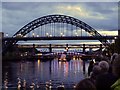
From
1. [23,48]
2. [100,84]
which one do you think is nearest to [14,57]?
[23,48]

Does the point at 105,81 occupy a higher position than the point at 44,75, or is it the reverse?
the point at 105,81

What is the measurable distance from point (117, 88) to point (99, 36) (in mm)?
76075

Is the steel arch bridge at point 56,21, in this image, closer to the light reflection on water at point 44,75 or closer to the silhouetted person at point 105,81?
the light reflection on water at point 44,75

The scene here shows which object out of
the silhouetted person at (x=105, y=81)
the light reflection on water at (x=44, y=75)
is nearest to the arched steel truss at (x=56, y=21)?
the light reflection on water at (x=44, y=75)

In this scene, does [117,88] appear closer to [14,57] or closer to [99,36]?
[99,36]

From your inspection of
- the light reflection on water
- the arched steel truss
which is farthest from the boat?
the light reflection on water

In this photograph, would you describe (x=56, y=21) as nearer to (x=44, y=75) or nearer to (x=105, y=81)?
(x=44, y=75)

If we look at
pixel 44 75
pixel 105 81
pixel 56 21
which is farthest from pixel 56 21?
pixel 105 81

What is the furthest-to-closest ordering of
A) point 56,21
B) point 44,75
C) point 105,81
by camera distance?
point 56,21 < point 44,75 < point 105,81

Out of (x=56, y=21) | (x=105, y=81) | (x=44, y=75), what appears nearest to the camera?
(x=105, y=81)

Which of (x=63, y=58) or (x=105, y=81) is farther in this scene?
(x=63, y=58)

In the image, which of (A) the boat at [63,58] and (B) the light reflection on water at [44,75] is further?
(A) the boat at [63,58]

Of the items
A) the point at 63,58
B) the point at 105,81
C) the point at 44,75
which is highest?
the point at 105,81

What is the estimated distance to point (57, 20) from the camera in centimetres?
8462
